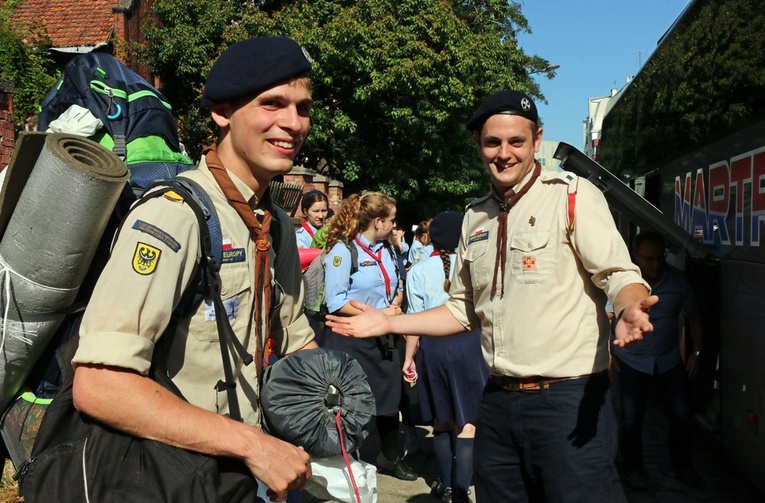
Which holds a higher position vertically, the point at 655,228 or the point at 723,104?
the point at 723,104

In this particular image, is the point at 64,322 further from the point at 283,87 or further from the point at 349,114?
the point at 349,114

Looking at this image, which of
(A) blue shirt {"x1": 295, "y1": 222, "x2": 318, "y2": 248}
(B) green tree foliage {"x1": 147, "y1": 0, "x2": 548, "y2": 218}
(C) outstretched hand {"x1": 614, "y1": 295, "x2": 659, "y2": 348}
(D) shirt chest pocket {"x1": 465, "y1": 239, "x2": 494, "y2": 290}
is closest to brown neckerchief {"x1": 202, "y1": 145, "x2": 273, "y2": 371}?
(C) outstretched hand {"x1": 614, "y1": 295, "x2": 659, "y2": 348}

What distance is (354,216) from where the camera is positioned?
654 cm

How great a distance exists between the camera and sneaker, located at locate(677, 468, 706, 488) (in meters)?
6.45

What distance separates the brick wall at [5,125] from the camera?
635 centimetres

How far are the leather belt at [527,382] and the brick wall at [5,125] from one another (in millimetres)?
4687

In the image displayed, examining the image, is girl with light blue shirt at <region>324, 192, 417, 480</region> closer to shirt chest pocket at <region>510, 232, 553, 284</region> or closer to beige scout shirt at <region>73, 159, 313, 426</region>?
shirt chest pocket at <region>510, 232, 553, 284</region>

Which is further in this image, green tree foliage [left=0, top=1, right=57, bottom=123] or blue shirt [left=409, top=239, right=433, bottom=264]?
green tree foliage [left=0, top=1, right=57, bottom=123]

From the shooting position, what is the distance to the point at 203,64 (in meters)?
23.7

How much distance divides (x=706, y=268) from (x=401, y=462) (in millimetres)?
2930

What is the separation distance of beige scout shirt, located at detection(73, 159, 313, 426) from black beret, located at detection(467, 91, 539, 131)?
1.45 metres

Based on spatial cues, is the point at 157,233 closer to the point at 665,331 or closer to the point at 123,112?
the point at 123,112

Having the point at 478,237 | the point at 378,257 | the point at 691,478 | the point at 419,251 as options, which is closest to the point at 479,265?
the point at 478,237

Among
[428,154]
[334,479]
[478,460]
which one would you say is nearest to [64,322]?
[334,479]
